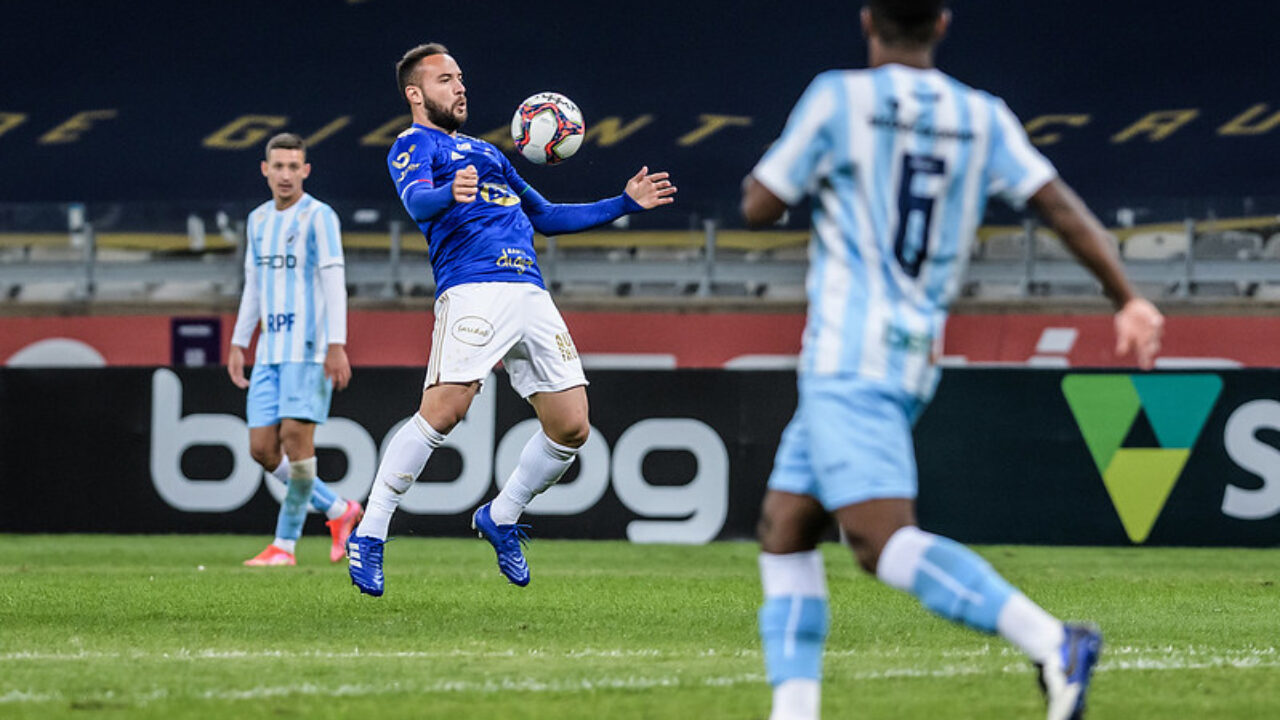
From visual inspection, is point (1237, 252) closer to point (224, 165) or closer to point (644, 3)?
point (644, 3)

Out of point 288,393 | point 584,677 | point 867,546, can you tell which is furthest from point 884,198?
point 288,393

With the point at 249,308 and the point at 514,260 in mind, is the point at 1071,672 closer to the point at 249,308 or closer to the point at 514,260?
the point at 514,260

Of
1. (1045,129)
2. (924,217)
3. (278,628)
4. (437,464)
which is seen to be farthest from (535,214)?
(1045,129)

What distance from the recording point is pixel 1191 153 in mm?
23953

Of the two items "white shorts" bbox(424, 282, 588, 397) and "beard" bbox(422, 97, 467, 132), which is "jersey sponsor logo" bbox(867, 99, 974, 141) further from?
"beard" bbox(422, 97, 467, 132)

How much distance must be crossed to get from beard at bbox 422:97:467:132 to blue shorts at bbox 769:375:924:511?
3365 mm

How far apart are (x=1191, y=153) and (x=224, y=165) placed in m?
14.0

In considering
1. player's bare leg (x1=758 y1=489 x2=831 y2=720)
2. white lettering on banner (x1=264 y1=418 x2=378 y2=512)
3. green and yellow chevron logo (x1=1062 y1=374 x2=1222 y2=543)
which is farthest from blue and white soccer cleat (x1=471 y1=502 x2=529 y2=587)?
green and yellow chevron logo (x1=1062 y1=374 x2=1222 y2=543)

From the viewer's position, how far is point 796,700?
3.53 metres

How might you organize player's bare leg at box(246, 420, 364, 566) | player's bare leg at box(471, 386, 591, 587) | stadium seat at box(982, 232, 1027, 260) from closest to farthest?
player's bare leg at box(471, 386, 591, 587)
player's bare leg at box(246, 420, 364, 566)
stadium seat at box(982, 232, 1027, 260)

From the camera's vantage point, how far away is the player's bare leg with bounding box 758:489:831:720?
11.6 feet

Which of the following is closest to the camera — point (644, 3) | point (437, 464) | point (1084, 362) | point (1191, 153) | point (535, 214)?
point (535, 214)

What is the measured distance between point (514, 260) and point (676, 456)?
177 inches

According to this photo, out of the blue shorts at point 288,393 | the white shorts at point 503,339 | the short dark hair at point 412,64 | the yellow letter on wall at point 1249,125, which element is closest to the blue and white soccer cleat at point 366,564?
the white shorts at point 503,339
